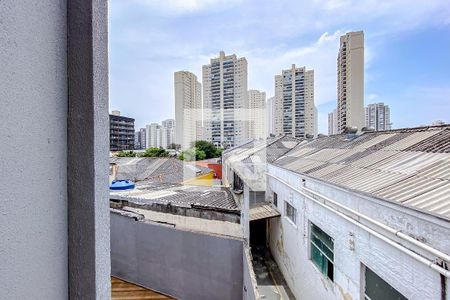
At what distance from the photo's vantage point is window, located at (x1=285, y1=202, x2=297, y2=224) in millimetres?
6161

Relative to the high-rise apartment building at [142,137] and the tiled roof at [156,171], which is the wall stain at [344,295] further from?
the high-rise apartment building at [142,137]

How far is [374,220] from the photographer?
2.95 m

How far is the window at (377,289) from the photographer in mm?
2707

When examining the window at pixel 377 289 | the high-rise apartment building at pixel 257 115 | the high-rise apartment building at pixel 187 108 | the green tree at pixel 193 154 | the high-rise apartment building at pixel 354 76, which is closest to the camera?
the window at pixel 377 289

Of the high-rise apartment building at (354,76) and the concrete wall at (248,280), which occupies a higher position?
the high-rise apartment building at (354,76)

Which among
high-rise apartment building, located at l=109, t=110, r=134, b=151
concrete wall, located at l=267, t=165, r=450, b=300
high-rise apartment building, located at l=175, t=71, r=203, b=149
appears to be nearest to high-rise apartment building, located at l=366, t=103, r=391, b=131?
high-rise apartment building, located at l=175, t=71, r=203, b=149

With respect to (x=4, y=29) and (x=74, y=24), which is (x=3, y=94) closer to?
(x=4, y=29)

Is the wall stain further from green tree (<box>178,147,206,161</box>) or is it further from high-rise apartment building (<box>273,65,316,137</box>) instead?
high-rise apartment building (<box>273,65,316,137</box>)

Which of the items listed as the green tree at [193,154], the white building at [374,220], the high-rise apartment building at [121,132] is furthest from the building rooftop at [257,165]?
the high-rise apartment building at [121,132]

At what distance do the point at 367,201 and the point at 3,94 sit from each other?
3468 millimetres

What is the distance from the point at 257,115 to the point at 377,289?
71.6ft

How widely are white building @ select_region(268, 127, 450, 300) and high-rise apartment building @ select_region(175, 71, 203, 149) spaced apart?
18.7 metres

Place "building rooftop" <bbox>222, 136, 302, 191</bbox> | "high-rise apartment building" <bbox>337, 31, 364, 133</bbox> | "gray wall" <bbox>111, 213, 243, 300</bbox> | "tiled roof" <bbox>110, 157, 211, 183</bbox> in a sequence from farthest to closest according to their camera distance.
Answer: "high-rise apartment building" <bbox>337, 31, 364, 133</bbox>, "tiled roof" <bbox>110, 157, 211, 183</bbox>, "building rooftop" <bbox>222, 136, 302, 191</bbox>, "gray wall" <bbox>111, 213, 243, 300</bbox>

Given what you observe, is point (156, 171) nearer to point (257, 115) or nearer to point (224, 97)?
point (257, 115)
